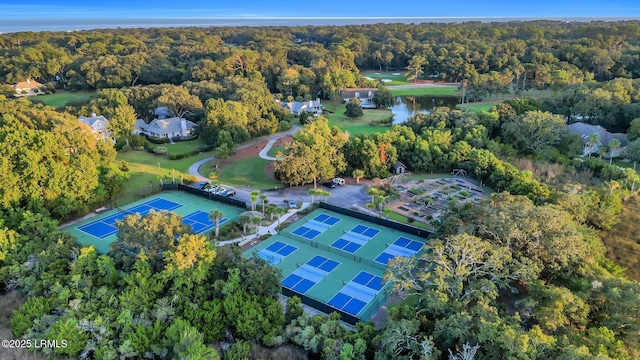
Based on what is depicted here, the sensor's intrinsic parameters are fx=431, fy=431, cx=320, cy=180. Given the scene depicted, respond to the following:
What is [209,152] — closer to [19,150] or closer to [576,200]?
[19,150]

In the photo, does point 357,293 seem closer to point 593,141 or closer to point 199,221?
point 199,221

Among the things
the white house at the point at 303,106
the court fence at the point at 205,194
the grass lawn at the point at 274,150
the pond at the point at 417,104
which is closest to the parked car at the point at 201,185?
the court fence at the point at 205,194

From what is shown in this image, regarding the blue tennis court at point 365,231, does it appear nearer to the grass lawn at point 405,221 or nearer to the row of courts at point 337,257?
the row of courts at point 337,257

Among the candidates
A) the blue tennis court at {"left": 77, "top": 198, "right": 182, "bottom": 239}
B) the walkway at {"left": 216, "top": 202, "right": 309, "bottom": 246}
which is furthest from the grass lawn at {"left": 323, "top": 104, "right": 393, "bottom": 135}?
the blue tennis court at {"left": 77, "top": 198, "right": 182, "bottom": 239}

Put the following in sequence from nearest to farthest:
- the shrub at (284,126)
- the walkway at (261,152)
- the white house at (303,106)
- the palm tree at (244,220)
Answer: the palm tree at (244,220)
the walkway at (261,152)
the shrub at (284,126)
the white house at (303,106)

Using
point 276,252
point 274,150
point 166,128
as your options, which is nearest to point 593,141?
point 274,150

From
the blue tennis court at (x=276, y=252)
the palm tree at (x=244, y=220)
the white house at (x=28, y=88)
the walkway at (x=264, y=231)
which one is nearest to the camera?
the blue tennis court at (x=276, y=252)

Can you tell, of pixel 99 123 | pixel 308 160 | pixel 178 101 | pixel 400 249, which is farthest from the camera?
pixel 178 101
